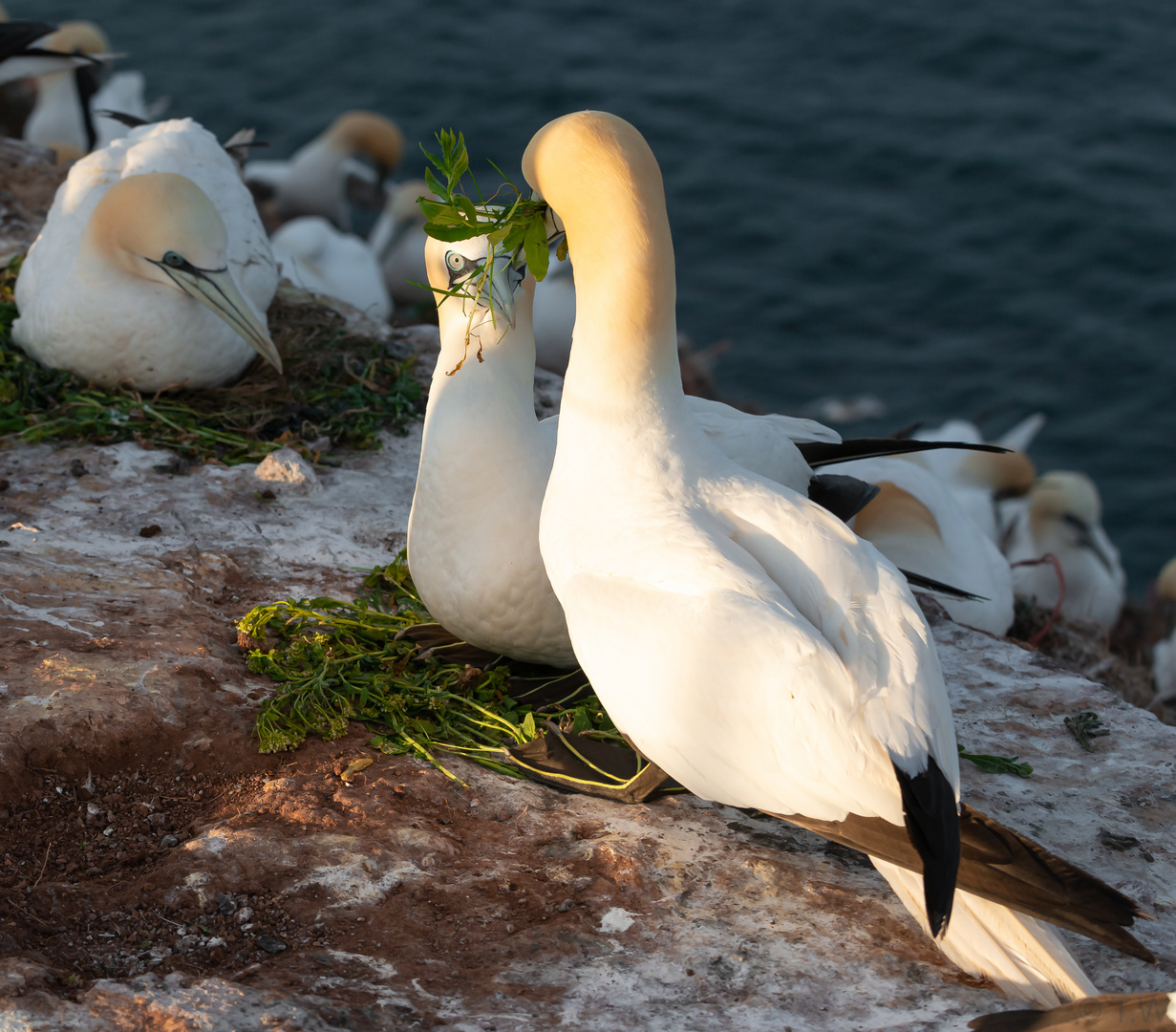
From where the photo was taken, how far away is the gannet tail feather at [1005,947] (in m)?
2.57

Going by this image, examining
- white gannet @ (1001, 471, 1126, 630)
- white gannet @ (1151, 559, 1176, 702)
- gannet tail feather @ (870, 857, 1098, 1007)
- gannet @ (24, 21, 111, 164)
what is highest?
gannet @ (24, 21, 111, 164)

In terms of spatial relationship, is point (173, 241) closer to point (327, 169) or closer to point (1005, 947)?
point (1005, 947)

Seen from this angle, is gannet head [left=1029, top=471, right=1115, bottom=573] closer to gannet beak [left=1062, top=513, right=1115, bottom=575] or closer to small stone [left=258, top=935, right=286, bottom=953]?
gannet beak [left=1062, top=513, right=1115, bottom=575]

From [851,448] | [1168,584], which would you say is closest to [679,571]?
[851,448]

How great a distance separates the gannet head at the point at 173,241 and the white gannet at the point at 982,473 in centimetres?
455

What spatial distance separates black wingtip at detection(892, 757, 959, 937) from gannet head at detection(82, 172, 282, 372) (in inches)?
117

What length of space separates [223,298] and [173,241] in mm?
261

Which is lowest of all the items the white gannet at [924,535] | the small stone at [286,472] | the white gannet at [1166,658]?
the white gannet at [1166,658]

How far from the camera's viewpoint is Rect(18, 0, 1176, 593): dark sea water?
36.2ft

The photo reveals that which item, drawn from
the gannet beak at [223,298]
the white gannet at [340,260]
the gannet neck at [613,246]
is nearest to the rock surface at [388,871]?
the gannet neck at [613,246]

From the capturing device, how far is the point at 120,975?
254 cm

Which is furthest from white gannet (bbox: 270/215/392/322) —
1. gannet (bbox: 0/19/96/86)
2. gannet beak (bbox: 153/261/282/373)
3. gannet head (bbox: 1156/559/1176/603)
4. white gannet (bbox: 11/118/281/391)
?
gannet head (bbox: 1156/559/1176/603)

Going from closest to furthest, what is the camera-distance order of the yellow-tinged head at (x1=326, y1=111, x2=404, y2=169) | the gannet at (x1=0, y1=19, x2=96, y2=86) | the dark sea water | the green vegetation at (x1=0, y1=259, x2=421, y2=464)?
the green vegetation at (x1=0, y1=259, x2=421, y2=464) < the gannet at (x1=0, y1=19, x2=96, y2=86) < the dark sea water < the yellow-tinged head at (x1=326, y1=111, x2=404, y2=169)

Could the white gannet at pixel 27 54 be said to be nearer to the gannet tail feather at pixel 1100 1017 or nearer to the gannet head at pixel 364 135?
the gannet head at pixel 364 135
